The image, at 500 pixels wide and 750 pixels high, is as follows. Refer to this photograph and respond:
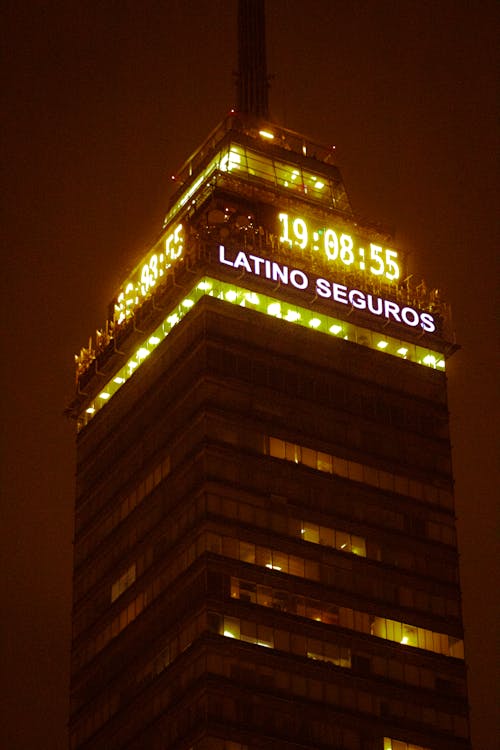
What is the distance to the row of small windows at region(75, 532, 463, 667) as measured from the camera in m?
183

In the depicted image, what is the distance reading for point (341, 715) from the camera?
180m

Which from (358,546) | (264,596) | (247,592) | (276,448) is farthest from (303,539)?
(276,448)

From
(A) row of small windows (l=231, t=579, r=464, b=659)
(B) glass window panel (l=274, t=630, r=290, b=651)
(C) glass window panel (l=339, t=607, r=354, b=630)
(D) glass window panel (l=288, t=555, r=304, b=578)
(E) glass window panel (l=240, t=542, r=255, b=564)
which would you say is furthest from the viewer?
(C) glass window panel (l=339, t=607, r=354, b=630)

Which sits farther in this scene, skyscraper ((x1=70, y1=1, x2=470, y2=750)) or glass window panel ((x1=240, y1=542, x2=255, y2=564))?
glass window panel ((x1=240, y1=542, x2=255, y2=564))

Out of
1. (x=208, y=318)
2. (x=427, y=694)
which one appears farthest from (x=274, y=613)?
(x=208, y=318)

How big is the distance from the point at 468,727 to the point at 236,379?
4124 cm

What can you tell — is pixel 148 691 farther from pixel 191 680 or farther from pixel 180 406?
pixel 180 406

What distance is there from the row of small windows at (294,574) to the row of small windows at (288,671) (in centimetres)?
396

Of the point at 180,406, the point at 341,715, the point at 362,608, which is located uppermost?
the point at 180,406

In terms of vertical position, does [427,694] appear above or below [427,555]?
below

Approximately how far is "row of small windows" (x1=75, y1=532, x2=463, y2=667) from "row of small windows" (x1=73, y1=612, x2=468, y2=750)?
3958mm

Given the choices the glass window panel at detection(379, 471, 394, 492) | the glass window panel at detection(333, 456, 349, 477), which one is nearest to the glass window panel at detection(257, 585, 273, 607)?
the glass window panel at detection(333, 456, 349, 477)

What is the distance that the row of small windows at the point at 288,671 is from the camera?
177375 millimetres

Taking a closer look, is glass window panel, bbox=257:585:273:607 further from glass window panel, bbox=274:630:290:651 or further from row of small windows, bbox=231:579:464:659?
glass window panel, bbox=274:630:290:651
